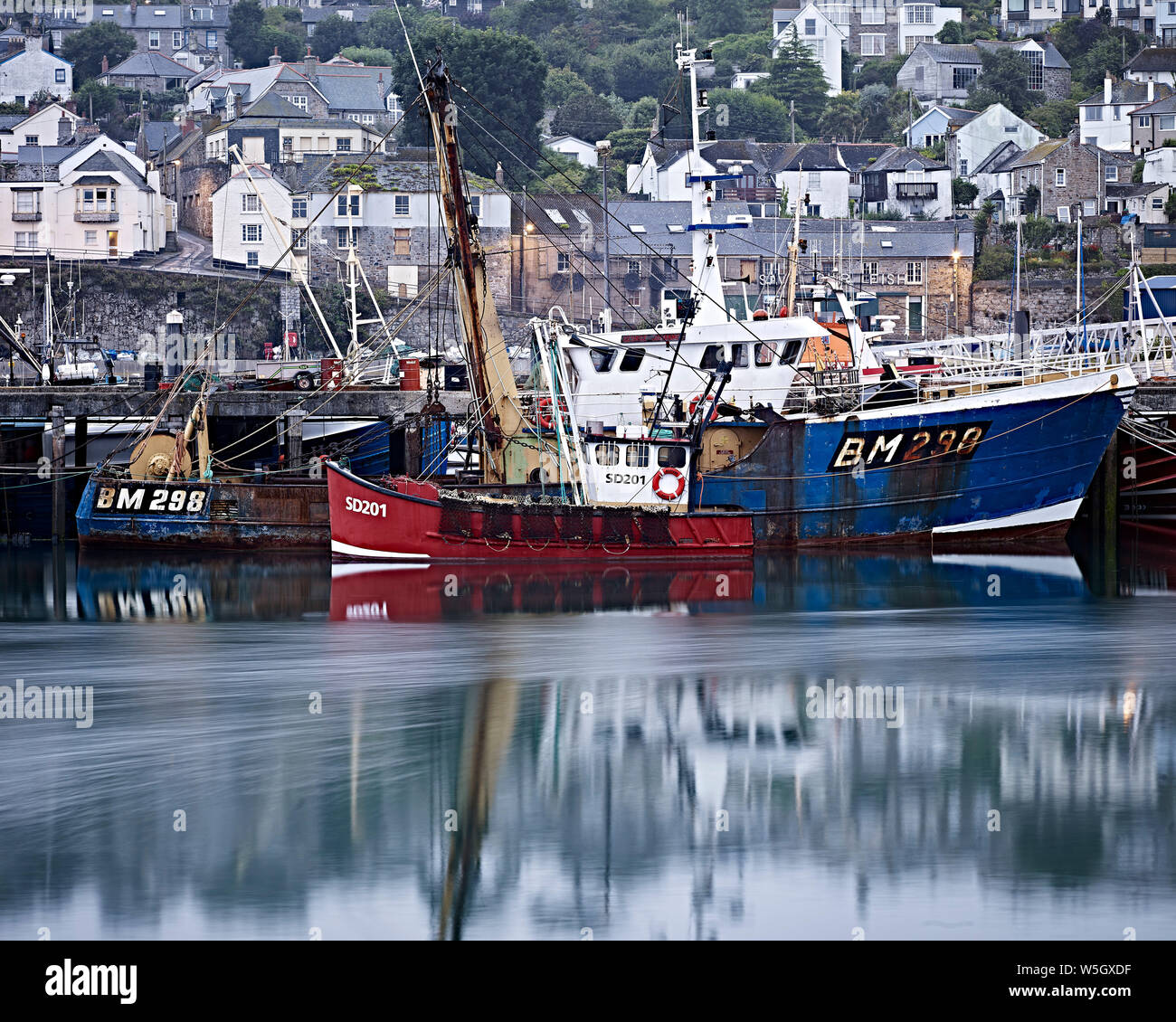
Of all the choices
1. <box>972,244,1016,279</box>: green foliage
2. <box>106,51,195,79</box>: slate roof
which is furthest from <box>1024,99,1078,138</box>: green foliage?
<box>106,51,195,79</box>: slate roof

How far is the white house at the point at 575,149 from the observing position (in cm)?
12101

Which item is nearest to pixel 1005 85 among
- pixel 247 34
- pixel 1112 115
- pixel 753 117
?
pixel 753 117

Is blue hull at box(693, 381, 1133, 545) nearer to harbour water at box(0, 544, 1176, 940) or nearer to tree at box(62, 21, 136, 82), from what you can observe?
harbour water at box(0, 544, 1176, 940)

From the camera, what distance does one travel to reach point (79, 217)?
302 ft

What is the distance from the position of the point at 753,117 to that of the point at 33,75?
179ft

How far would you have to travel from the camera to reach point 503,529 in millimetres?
34219

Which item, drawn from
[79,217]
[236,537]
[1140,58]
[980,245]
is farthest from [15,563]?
[1140,58]

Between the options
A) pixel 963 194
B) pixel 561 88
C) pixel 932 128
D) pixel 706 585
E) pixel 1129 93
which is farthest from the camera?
pixel 561 88

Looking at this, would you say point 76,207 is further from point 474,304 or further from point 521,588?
point 521,588

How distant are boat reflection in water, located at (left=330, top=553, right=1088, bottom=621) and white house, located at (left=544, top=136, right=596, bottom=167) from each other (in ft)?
291

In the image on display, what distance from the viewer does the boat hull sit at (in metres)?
36.9

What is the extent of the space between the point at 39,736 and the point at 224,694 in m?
2.82

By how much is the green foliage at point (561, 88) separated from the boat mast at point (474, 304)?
4270 inches

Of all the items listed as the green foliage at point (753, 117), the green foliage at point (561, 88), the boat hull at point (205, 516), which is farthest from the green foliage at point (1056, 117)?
the boat hull at point (205, 516)
